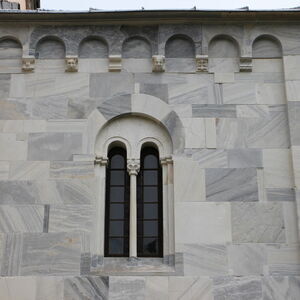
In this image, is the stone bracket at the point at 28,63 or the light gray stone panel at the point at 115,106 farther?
the stone bracket at the point at 28,63

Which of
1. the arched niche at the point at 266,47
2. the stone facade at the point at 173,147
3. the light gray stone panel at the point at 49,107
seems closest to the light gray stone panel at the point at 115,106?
the stone facade at the point at 173,147

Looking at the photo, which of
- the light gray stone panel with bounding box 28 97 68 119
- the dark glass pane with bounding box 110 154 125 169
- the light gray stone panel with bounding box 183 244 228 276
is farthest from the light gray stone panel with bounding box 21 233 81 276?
the light gray stone panel with bounding box 28 97 68 119

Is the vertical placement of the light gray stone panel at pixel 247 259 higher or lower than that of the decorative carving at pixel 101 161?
lower

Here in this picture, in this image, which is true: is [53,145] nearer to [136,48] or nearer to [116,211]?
[116,211]

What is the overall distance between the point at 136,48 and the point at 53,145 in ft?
7.58

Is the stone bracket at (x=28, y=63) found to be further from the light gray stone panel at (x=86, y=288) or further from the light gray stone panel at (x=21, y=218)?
the light gray stone panel at (x=86, y=288)

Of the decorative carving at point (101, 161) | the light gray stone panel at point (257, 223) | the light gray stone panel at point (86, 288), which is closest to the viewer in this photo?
the light gray stone panel at point (86, 288)

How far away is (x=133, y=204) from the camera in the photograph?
870cm

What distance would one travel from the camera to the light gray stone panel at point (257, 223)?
8383 mm

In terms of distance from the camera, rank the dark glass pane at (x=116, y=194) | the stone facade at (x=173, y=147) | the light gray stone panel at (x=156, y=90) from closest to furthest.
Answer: the stone facade at (x=173, y=147) → the dark glass pane at (x=116, y=194) → the light gray stone panel at (x=156, y=90)

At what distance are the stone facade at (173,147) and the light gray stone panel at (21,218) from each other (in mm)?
17

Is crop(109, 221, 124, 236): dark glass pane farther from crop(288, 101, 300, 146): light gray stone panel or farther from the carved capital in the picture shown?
crop(288, 101, 300, 146): light gray stone panel

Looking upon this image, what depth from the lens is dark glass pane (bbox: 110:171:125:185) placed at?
9109mm

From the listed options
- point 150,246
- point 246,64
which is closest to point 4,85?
point 150,246
